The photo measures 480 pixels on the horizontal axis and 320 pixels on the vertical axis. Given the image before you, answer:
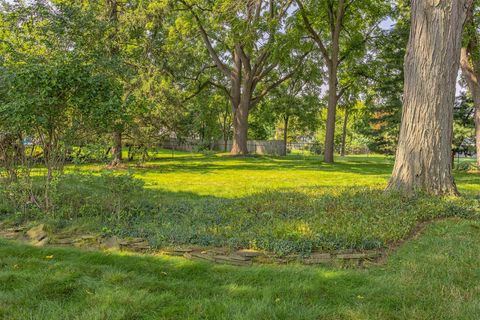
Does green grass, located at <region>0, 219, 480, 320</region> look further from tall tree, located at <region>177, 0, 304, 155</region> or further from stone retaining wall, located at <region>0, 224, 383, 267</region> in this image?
tall tree, located at <region>177, 0, 304, 155</region>

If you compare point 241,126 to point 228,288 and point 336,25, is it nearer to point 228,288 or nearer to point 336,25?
point 336,25

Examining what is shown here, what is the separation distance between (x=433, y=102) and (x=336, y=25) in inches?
476

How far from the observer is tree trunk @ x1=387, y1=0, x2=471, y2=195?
5809 millimetres

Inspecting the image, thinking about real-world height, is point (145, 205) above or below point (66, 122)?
below

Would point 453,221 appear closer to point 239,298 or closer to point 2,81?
point 239,298

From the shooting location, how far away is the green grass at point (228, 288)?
2420mm

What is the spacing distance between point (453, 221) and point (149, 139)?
9525 millimetres

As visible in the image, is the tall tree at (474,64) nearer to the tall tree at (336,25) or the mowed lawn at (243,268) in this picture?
the tall tree at (336,25)

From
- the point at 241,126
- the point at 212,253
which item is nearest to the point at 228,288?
the point at 212,253

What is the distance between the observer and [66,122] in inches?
205

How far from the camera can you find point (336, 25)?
1664 centimetres

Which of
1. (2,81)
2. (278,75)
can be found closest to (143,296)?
(2,81)

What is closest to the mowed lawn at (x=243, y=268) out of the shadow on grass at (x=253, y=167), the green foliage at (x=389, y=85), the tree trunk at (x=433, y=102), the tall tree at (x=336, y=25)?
the tree trunk at (x=433, y=102)

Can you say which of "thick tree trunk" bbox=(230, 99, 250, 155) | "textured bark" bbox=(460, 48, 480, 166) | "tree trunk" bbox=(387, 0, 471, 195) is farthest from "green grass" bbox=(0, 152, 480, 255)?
"thick tree trunk" bbox=(230, 99, 250, 155)
